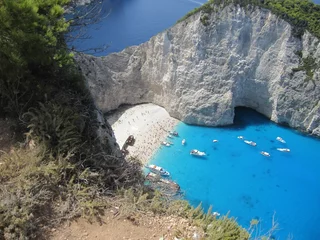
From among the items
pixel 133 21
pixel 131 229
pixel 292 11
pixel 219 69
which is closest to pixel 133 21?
pixel 133 21

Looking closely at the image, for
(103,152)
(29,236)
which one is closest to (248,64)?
(103,152)

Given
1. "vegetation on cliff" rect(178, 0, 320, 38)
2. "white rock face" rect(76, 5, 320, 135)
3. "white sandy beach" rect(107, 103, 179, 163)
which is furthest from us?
"white rock face" rect(76, 5, 320, 135)

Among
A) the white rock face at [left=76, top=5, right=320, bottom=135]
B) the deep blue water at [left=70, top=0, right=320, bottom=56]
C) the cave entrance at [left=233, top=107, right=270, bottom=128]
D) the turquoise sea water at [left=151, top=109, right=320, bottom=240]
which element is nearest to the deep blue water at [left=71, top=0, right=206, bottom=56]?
the deep blue water at [left=70, top=0, right=320, bottom=56]

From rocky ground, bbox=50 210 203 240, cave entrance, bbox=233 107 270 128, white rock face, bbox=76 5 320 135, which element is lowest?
cave entrance, bbox=233 107 270 128

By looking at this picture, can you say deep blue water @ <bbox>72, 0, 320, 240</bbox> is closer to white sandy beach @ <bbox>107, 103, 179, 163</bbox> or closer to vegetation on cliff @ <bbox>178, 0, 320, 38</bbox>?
white sandy beach @ <bbox>107, 103, 179, 163</bbox>

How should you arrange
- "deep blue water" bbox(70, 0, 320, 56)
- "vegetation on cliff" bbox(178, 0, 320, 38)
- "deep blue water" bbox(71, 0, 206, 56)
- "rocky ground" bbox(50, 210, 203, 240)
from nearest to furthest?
1. "rocky ground" bbox(50, 210, 203, 240)
2. "vegetation on cliff" bbox(178, 0, 320, 38)
3. "deep blue water" bbox(70, 0, 320, 56)
4. "deep blue water" bbox(71, 0, 206, 56)

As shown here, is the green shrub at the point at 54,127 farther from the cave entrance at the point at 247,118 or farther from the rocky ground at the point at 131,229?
the cave entrance at the point at 247,118
